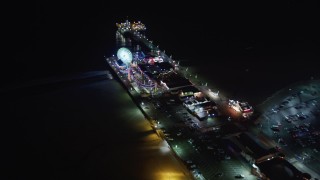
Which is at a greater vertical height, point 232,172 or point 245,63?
point 245,63

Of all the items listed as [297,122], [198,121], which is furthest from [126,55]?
[297,122]

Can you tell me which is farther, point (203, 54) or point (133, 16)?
point (133, 16)

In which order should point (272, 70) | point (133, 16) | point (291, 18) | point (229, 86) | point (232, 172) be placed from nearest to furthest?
point (232, 172)
point (229, 86)
point (272, 70)
point (291, 18)
point (133, 16)

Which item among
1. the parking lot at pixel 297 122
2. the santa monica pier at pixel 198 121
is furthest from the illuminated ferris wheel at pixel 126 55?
the parking lot at pixel 297 122

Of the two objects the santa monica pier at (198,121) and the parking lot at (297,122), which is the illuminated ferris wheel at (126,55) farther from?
the parking lot at (297,122)

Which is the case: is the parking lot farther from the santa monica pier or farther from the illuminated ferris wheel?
the illuminated ferris wheel

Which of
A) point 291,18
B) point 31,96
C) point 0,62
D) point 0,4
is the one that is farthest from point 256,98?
point 0,4

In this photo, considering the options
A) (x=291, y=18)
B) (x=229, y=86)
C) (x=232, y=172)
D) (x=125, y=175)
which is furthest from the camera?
(x=291, y=18)

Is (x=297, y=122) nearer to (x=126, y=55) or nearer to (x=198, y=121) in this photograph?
(x=198, y=121)

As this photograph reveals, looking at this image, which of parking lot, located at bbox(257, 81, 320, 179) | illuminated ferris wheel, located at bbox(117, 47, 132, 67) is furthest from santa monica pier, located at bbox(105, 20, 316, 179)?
parking lot, located at bbox(257, 81, 320, 179)

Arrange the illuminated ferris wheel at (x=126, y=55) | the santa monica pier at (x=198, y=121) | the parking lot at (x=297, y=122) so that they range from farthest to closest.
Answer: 1. the illuminated ferris wheel at (x=126, y=55)
2. the parking lot at (x=297, y=122)
3. the santa monica pier at (x=198, y=121)

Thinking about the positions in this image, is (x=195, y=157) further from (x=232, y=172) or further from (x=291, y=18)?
(x=291, y=18)
